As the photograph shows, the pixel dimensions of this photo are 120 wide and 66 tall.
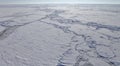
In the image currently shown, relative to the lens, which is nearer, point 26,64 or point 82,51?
point 26,64

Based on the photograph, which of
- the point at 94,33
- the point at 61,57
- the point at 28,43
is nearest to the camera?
the point at 61,57

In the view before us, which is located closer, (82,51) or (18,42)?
(82,51)

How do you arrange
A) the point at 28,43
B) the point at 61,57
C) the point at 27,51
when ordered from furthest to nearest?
the point at 28,43 < the point at 27,51 < the point at 61,57

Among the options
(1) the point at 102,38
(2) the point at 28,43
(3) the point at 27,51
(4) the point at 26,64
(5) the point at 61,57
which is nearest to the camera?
(4) the point at 26,64

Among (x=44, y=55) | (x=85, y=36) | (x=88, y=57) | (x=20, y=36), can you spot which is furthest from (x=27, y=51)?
(x=85, y=36)

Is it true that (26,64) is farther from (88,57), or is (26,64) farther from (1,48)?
(88,57)

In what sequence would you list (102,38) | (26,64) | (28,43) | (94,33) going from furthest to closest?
1. (94,33)
2. (102,38)
3. (28,43)
4. (26,64)

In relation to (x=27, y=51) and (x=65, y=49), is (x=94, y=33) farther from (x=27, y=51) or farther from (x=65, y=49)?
(x=27, y=51)

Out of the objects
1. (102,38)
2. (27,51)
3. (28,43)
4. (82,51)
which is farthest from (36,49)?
(102,38)

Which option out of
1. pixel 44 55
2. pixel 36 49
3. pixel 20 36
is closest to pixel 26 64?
pixel 44 55
